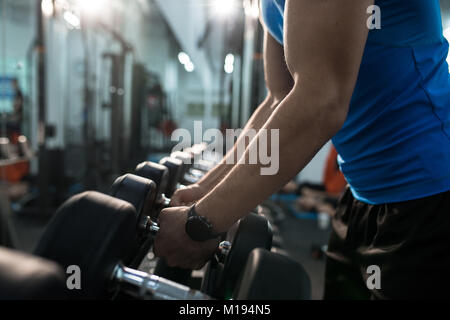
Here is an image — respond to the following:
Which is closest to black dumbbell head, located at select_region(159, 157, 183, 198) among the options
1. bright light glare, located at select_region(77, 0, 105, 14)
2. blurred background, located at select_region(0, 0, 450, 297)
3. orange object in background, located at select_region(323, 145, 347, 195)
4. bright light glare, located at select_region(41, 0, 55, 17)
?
→ blurred background, located at select_region(0, 0, 450, 297)

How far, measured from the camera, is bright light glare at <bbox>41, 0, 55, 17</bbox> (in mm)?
3577

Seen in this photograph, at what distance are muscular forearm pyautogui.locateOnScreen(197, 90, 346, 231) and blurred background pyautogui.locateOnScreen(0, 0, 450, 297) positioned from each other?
1.25m

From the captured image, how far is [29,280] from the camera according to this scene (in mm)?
310

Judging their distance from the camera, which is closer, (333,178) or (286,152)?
(286,152)

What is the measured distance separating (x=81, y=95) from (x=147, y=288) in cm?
535

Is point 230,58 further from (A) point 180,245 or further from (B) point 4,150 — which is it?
(A) point 180,245

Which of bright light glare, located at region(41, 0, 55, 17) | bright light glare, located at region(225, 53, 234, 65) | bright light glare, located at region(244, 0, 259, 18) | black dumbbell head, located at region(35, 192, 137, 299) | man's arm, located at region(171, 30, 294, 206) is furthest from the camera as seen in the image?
bright light glare, located at region(225, 53, 234, 65)

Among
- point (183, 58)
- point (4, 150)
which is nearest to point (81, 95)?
point (4, 150)

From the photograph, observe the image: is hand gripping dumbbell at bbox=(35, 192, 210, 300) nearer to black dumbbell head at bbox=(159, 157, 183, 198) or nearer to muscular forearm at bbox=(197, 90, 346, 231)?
muscular forearm at bbox=(197, 90, 346, 231)

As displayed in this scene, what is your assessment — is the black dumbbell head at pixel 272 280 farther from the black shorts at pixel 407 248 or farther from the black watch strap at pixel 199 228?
the black shorts at pixel 407 248
